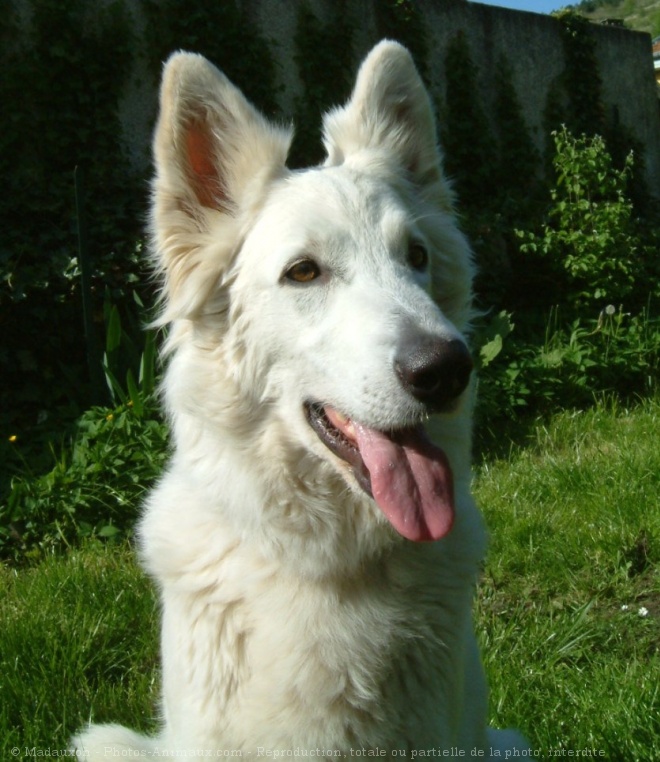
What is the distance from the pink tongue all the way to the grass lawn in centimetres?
117

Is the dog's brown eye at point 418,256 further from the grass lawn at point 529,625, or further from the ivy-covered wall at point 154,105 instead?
the ivy-covered wall at point 154,105

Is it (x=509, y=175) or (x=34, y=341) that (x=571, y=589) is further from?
(x=509, y=175)

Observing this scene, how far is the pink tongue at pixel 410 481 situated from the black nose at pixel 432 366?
20cm

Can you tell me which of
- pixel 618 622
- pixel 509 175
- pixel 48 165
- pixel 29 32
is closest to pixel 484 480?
pixel 618 622

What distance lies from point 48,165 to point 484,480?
4228mm

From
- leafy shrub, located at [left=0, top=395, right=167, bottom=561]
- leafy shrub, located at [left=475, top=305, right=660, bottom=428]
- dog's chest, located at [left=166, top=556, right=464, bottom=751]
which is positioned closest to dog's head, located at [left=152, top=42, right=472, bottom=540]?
dog's chest, located at [left=166, top=556, right=464, bottom=751]

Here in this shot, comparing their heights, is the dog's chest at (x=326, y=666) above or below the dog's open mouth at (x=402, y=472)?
below

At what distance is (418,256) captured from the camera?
9.07 feet

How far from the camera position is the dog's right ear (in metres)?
2.70

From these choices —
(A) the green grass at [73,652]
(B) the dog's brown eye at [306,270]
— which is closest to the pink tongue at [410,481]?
(B) the dog's brown eye at [306,270]

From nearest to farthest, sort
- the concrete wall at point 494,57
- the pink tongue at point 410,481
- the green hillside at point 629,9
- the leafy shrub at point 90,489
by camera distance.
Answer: the pink tongue at point 410,481 → the leafy shrub at point 90,489 → the concrete wall at point 494,57 → the green hillside at point 629,9

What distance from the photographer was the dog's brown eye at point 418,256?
107 inches

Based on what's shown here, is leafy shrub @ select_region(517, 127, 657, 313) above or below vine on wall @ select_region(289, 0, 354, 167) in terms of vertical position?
below

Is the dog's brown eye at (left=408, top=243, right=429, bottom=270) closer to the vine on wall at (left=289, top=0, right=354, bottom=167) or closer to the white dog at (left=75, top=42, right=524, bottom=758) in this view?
the white dog at (left=75, top=42, right=524, bottom=758)
